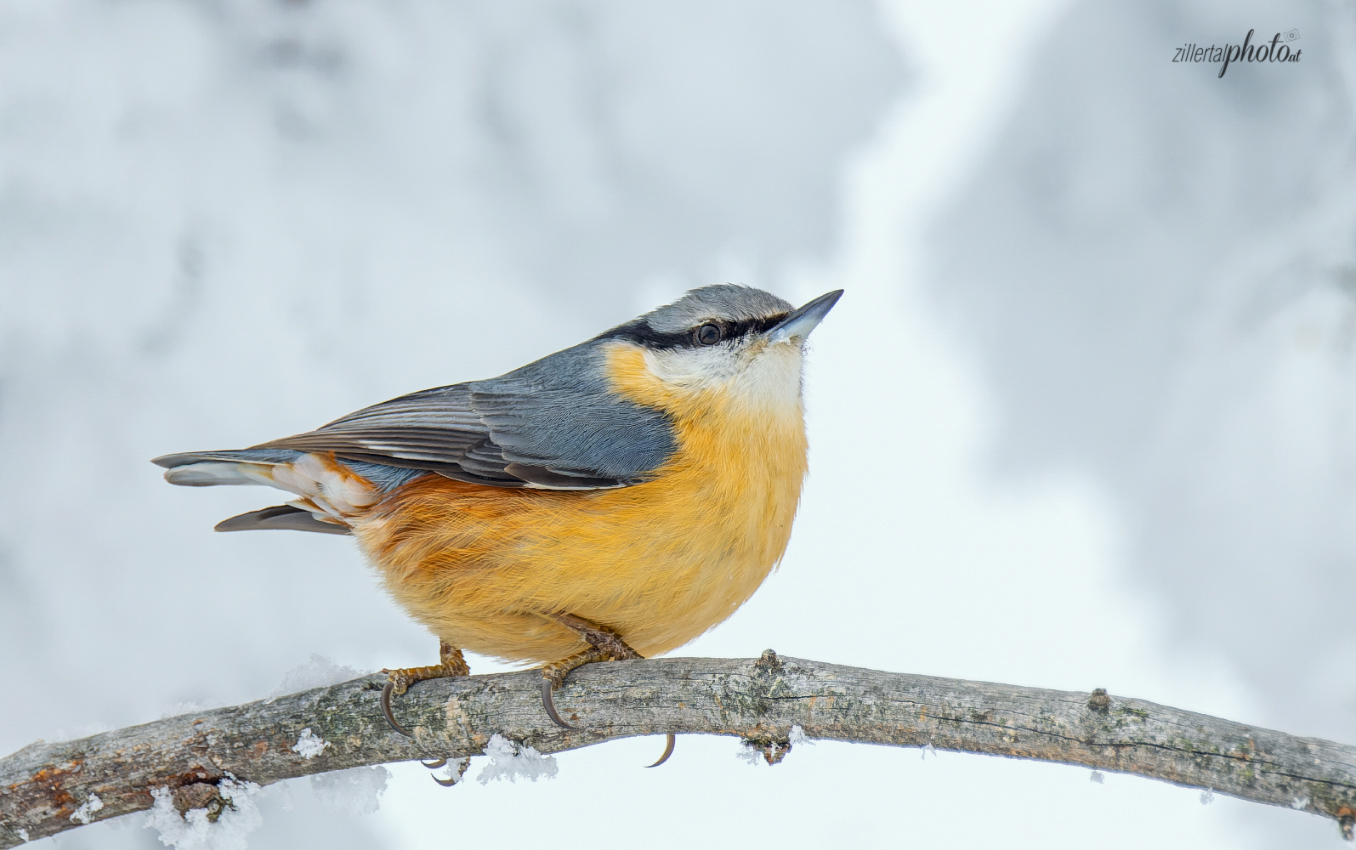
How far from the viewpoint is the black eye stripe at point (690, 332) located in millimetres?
2584

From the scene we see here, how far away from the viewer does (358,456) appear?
2.57m

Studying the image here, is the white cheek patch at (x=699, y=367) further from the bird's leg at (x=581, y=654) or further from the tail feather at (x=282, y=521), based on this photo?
the tail feather at (x=282, y=521)

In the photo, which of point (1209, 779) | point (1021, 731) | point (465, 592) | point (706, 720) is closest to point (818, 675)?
point (706, 720)

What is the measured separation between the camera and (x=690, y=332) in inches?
104

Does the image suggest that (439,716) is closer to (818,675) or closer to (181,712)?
(181,712)

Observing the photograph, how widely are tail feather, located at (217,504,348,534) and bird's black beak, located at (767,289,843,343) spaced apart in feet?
4.64

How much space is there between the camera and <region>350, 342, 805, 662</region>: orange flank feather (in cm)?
224

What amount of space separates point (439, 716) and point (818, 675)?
965 millimetres

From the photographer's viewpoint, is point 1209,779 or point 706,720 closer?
point 1209,779

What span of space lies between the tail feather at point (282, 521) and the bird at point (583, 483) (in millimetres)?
58

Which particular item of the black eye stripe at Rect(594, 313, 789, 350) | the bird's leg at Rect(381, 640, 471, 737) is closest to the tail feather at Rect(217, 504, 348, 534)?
the bird's leg at Rect(381, 640, 471, 737)

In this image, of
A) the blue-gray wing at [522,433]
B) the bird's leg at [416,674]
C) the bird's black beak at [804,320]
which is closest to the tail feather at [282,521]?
the blue-gray wing at [522,433]

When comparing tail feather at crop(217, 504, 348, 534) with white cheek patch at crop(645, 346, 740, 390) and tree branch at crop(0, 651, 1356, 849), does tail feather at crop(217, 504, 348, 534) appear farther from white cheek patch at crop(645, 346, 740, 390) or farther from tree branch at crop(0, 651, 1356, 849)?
white cheek patch at crop(645, 346, 740, 390)

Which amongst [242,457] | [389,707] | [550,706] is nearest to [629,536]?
[550,706]
